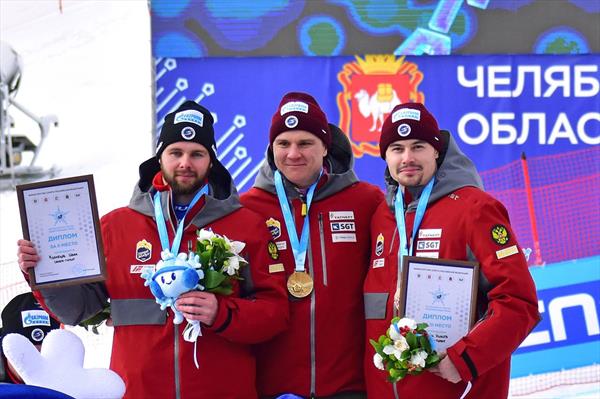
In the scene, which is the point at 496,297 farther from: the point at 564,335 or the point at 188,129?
the point at 564,335

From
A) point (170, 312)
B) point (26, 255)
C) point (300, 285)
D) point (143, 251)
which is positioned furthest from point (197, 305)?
point (26, 255)

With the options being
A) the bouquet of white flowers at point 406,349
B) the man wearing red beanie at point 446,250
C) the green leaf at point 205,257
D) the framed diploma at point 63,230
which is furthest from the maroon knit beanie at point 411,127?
the framed diploma at point 63,230

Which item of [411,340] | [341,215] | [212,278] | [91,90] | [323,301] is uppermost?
[91,90]

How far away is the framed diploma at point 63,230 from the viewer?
3.21m

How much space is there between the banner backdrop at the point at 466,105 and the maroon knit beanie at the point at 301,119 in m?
Result: 2.77

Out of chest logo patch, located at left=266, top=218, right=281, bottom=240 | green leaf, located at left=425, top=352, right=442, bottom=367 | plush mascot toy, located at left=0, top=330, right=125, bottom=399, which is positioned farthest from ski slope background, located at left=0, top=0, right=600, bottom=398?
plush mascot toy, located at left=0, top=330, right=125, bottom=399

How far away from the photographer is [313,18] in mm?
6414

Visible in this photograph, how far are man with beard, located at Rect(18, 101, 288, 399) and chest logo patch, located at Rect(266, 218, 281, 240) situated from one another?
10cm

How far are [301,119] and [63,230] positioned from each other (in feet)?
3.39

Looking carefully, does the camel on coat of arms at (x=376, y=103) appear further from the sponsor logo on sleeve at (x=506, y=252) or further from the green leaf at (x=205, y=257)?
the green leaf at (x=205, y=257)

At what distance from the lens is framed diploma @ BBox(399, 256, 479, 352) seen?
3.14 meters

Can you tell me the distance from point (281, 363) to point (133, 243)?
29.6 inches

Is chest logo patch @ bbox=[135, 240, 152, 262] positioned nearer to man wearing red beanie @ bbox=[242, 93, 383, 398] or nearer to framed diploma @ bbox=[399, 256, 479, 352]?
man wearing red beanie @ bbox=[242, 93, 383, 398]

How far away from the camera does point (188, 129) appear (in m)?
3.39
